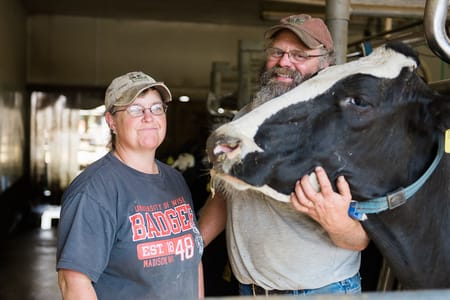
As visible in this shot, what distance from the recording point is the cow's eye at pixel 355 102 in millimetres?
1805

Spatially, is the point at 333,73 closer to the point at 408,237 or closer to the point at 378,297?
the point at 408,237

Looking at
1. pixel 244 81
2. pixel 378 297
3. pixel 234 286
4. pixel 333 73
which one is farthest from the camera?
pixel 244 81

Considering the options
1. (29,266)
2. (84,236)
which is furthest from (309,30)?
(29,266)

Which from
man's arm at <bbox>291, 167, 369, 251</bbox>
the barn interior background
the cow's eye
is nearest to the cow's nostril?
man's arm at <bbox>291, 167, 369, 251</bbox>

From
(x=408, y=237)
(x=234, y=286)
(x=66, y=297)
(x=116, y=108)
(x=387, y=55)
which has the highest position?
(x=387, y=55)

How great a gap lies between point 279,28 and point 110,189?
0.87 meters

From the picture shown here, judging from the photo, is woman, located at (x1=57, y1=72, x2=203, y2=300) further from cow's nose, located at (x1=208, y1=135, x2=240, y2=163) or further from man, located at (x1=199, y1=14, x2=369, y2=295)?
cow's nose, located at (x1=208, y1=135, x2=240, y2=163)

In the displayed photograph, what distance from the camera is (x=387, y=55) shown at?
191 centimetres

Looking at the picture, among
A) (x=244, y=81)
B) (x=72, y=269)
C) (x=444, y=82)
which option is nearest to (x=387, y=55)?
(x=444, y=82)

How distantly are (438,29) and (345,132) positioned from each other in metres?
0.39

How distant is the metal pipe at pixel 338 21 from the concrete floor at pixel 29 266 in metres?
4.47

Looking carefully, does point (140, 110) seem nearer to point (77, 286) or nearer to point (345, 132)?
point (77, 286)

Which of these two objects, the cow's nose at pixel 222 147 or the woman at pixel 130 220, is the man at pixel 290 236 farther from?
the cow's nose at pixel 222 147

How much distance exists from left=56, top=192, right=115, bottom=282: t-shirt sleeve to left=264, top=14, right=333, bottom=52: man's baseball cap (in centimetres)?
93
